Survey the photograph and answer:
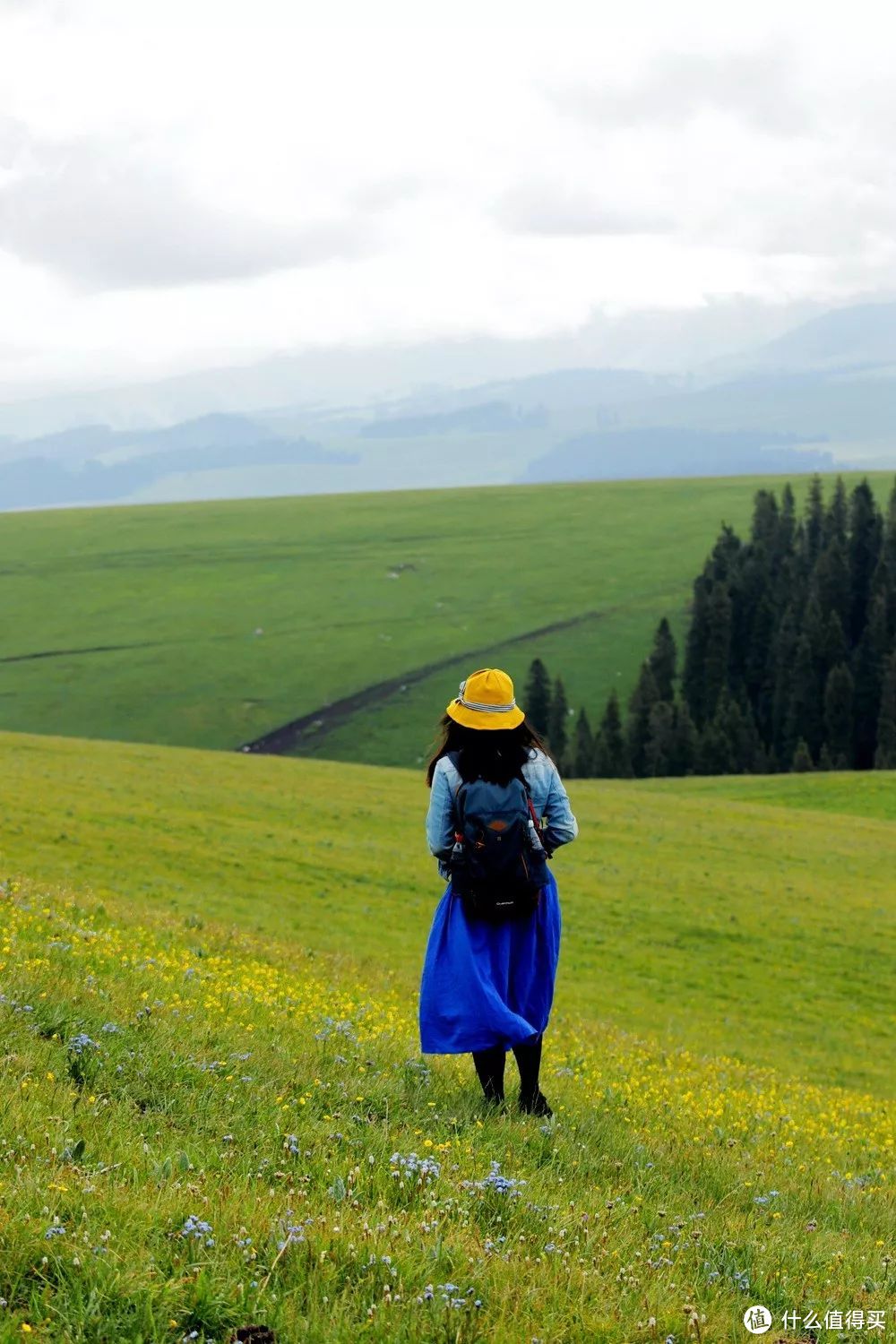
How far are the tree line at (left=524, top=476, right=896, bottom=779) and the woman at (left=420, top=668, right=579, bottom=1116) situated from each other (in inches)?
4589

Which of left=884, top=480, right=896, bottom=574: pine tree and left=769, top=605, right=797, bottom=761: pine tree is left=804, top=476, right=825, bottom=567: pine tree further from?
left=769, top=605, right=797, bottom=761: pine tree

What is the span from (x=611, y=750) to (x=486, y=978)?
396ft

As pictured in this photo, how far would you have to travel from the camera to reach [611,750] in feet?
424

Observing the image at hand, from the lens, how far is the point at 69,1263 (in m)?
5.59

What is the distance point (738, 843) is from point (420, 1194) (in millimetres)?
45176

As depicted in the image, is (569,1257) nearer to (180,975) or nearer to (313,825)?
(180,975)

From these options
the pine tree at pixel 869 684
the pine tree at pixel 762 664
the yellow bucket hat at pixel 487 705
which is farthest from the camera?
the pine tree at pixel 762 664

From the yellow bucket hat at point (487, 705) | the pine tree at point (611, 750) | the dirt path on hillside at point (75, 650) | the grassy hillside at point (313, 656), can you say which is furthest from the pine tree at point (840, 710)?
the yellow bucket hat at point (487, 705)

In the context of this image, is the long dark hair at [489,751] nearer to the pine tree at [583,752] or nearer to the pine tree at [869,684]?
the pine tree at [583,752]

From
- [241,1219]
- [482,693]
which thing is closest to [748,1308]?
[241,1219]

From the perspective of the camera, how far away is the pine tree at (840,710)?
13162 centimetres

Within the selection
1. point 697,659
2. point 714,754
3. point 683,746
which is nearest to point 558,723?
point 683,746

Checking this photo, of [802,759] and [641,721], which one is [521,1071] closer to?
[802,759]

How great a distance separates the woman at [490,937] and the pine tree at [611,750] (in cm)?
11753
